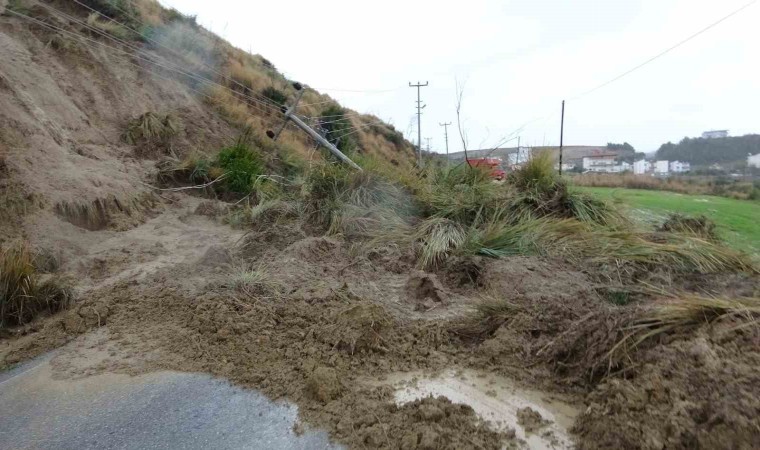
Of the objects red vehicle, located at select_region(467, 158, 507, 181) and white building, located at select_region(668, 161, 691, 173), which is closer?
white building, located at select_region(668, 161, 691, 173)

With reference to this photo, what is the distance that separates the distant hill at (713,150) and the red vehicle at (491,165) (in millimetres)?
2963

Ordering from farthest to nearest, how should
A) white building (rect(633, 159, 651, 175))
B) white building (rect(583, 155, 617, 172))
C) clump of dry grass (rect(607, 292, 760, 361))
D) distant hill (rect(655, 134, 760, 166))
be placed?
white building (rect(633, 159, 651, 175)) < white building (rect(583, 155, 617, 172)) < distant hill (rect(655, 134, 760, 166)) < clump of dry grass (rect(607, 292, 760, 361))

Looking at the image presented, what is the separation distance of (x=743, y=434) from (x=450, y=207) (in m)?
5.09

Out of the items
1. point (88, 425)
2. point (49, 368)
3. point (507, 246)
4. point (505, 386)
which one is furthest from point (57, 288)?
point (507, 246)

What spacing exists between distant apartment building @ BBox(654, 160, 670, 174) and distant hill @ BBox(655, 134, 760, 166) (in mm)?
156

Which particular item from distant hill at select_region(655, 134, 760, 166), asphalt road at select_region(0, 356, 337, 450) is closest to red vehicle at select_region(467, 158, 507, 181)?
distant hill at select_region(655, 134, 760, 166)

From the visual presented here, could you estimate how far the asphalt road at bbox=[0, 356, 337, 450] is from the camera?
9.51 feet

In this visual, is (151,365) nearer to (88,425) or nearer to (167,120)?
(88,425)

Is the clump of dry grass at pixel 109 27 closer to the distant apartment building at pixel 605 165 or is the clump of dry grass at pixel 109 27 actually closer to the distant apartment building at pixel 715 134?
the distant apartment building at pixel 605 165

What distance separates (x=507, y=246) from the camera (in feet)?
18.7

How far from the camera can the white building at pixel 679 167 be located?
7.84 metres

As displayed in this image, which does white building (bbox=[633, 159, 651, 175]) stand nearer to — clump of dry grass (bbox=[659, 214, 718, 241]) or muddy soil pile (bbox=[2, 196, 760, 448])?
clump of dry grass (bbox=[659, 214, 718, 241])

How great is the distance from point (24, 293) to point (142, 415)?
2.37 metres

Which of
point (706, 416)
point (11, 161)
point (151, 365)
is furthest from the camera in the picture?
point (11, 161)
